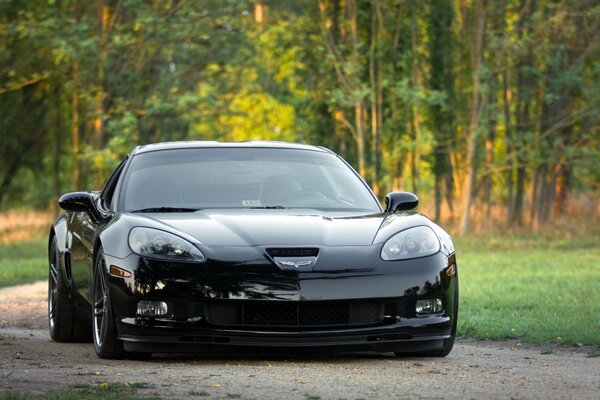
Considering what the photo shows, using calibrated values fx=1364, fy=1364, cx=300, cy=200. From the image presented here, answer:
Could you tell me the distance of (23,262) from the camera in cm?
2245

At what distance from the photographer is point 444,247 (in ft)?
27.3

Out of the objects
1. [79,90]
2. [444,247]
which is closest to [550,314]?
[444,247]

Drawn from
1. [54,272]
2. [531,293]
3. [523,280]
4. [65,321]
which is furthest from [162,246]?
[523,280]

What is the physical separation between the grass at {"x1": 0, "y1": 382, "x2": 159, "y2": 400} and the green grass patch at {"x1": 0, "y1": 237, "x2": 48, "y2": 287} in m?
11.2

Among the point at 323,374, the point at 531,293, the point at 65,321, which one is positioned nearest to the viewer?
the point at 323,374

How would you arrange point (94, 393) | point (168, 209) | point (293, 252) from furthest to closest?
point (168, 209)
point (293, 252)
point (94, 393)

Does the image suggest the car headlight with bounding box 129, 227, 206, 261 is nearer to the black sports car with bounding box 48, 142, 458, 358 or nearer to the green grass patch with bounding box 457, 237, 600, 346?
the black sports car with bounding box 48, 142, 458, 358

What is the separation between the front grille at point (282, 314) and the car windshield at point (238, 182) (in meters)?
1.05

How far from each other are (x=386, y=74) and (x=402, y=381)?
23.8 meters

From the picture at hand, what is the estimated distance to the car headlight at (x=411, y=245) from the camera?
26.5ft

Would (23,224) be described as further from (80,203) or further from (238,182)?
(238,182)

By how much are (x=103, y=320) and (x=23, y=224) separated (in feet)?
95.7

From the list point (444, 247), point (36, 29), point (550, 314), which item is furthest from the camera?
point (36, 29)

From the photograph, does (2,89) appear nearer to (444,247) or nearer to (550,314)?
(550,314)
